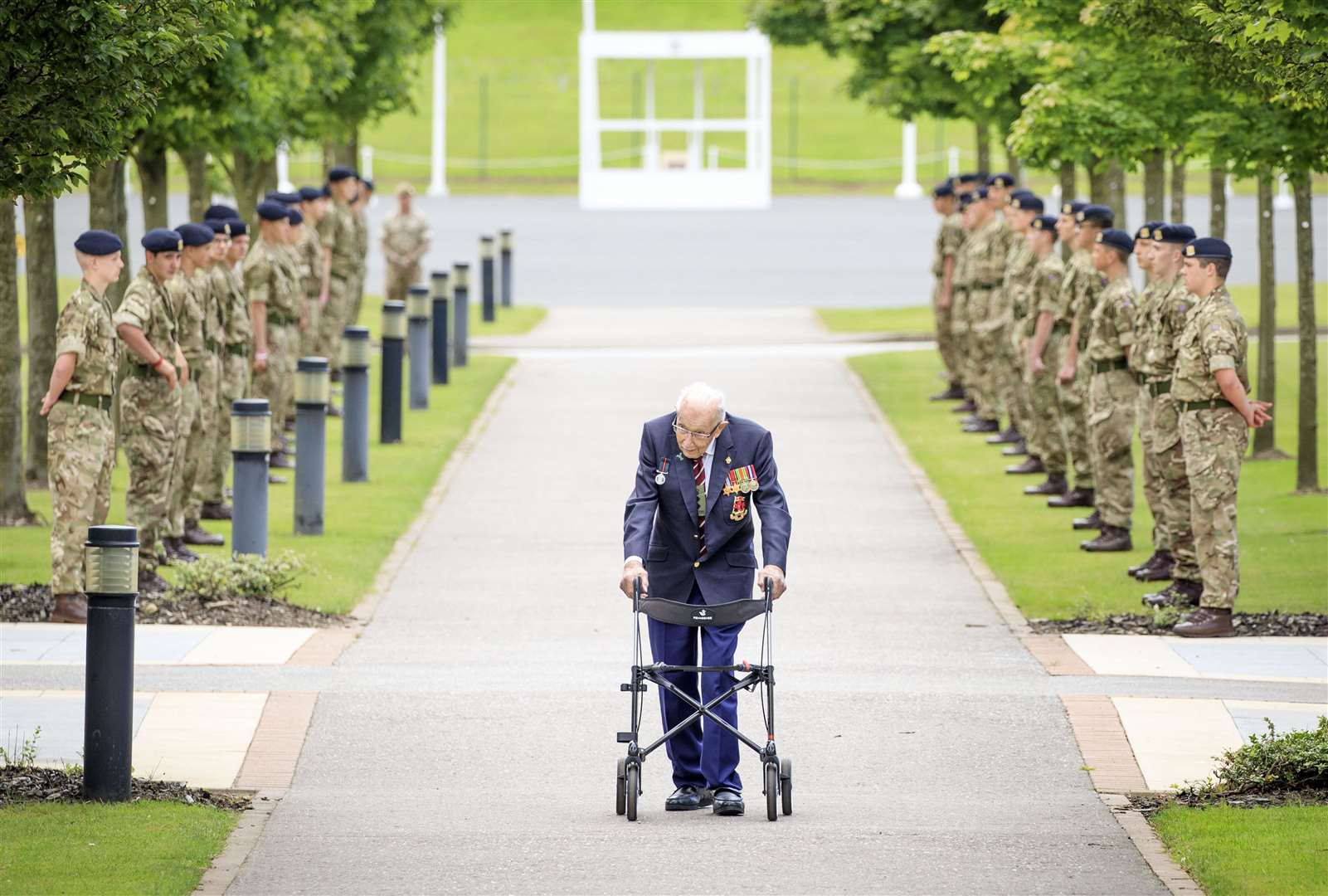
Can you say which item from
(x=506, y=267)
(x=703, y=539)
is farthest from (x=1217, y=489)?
(x=506, y=267)

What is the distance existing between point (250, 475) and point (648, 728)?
470 cm

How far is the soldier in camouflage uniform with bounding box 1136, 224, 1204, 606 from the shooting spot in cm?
1435

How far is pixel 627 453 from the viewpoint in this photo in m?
21.7

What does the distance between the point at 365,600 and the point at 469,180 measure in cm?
5903

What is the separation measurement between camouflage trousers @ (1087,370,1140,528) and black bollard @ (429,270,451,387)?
11453 millimetres

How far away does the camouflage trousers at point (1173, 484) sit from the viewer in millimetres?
14438

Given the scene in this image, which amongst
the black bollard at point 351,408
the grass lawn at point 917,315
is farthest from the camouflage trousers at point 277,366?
the grass lawn at point 917,315

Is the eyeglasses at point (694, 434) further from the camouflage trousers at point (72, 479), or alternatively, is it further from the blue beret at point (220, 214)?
the blue beret at point (220, 214)

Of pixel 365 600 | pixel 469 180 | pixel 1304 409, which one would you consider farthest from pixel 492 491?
pixel 469 180

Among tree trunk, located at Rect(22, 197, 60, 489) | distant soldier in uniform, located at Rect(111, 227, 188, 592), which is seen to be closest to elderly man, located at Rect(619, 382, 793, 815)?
distant soldier in uniform, located at Rect(111, 227, 188, 592)

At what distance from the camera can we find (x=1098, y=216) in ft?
56.9

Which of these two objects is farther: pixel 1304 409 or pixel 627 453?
pixel 627 453

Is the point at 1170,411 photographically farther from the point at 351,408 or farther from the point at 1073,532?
the point at 351,408

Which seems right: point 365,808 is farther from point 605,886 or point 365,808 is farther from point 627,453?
point 627,453
